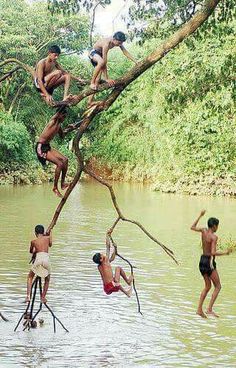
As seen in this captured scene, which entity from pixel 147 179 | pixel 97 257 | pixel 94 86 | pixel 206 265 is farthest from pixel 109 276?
pixel 147 179

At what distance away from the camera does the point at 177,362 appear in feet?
35.6

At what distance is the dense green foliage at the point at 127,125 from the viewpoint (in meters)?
31.9

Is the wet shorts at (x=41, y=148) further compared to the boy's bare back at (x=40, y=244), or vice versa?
the boy's bare back at (x=40, y=244)

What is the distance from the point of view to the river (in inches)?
437

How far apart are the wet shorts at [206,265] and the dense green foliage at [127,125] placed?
19.0 meters

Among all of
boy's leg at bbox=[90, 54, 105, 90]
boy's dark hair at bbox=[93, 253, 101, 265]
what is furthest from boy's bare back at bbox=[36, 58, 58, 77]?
boy's dark hair at bbox=[93, 253, 101, 265]

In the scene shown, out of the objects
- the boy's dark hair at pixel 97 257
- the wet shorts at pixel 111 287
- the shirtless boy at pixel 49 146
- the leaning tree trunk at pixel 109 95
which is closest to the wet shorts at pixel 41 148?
the shirtless boy at pixel 49 146

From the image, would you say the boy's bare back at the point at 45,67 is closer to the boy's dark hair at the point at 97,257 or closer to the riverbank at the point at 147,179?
the boy's dark hair at the point at 97,257

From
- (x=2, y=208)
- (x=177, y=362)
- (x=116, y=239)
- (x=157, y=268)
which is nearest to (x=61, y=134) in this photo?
(x=177, y=362)

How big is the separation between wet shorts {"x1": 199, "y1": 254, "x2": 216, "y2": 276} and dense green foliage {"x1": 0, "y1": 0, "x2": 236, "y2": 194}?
1896cm

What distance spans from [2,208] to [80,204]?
4224mm

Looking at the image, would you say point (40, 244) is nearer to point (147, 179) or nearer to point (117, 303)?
point (117, 303)

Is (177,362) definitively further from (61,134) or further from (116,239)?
(116,239)

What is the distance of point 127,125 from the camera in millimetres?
46406
